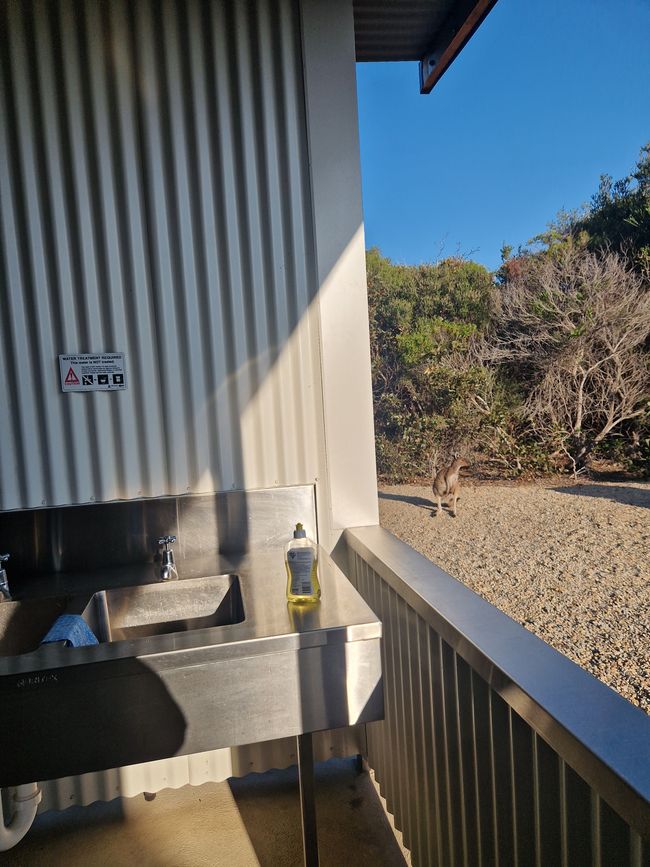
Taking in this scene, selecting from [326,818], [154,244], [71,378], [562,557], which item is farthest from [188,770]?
[562,557]

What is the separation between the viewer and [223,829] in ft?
5.55

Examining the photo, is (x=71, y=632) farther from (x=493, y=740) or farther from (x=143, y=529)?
(x=493, y=740)

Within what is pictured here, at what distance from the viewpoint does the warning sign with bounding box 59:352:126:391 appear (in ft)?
5.51

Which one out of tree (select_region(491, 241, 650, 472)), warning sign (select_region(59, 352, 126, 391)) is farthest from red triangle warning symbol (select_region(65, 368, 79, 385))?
tree (select_region(491, 241, 650, 472))

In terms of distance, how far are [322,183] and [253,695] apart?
146 centimetres

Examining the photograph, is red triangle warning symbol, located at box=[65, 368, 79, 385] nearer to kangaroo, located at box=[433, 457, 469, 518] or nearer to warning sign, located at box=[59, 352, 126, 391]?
warning sign, located at box=[59, 352, 126, 391]

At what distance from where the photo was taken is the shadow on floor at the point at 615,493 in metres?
5.78

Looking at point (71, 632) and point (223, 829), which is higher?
point (71, 632)

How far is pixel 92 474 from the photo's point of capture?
1717mm

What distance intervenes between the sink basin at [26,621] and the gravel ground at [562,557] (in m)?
2.50

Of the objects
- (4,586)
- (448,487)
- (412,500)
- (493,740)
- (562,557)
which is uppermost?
(4,586)

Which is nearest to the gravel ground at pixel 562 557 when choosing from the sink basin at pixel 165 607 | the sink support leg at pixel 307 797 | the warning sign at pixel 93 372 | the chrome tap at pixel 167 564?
the sink support leg at pixel 307 797

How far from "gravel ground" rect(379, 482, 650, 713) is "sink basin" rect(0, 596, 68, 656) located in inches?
98.3

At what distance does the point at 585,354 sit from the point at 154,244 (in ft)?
21.9
